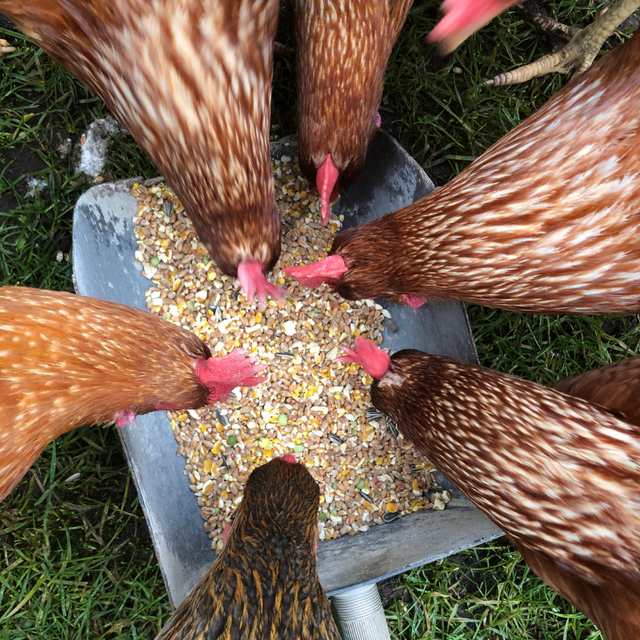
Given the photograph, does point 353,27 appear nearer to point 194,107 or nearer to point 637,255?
point 194,107

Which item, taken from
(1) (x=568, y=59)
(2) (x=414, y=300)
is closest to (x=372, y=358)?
(2) (x=414, y=300)

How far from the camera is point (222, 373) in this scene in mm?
1264

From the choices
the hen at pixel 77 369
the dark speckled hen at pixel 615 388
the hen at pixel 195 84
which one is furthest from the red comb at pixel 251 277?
the dark speckled hen at pixel 615 388

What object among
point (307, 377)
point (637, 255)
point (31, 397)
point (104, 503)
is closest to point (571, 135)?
point (637, 255)

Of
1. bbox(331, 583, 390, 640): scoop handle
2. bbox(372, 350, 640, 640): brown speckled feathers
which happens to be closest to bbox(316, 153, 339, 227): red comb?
bbox(372, 350, 640, 640): brown speckled feathers

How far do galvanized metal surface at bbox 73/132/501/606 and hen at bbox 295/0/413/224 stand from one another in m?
0.16

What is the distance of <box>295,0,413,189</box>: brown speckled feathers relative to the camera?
1246mm

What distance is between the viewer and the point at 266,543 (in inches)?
46.6

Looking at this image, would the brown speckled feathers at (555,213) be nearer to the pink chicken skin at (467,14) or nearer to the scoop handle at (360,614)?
the pink chicken skin at (467,14)

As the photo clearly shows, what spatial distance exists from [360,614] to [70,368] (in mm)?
1176

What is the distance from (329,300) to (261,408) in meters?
0.43

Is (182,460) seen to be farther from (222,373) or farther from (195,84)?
(195,84)

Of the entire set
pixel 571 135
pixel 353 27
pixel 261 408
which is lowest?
pixel 261 408

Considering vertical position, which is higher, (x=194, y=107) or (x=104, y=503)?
(x=194, y=107)
